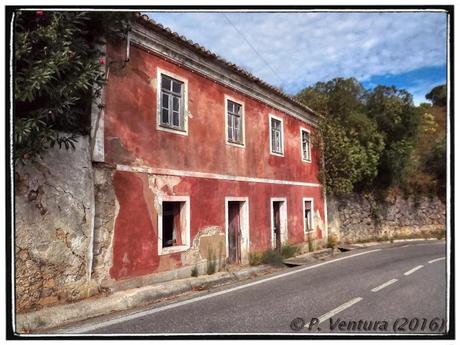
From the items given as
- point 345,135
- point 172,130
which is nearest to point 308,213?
point 345,135

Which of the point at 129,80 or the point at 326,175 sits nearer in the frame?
the point at 129,80

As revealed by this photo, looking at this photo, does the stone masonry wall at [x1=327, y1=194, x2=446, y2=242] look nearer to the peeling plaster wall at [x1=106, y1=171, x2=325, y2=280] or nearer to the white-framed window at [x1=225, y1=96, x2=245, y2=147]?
the peeling plaster wall at [x1=106, y1=171, x2=325, y2=280]

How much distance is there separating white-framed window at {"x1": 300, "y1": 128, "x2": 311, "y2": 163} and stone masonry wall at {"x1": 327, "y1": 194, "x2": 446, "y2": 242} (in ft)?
9.39

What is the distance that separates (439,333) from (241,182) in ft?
25.7

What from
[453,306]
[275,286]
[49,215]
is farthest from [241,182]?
[453,306]

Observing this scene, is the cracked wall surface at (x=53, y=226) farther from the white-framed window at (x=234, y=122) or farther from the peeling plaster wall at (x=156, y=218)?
the white-framed window at (x=234, y=122)

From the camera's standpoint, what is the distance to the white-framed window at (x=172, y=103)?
27.9 ft

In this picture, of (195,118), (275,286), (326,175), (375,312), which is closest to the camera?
(375,312)

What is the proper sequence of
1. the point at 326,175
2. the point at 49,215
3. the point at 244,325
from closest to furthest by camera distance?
the point at 244,325
the point at 49,215
the point at 326,175

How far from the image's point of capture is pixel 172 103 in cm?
891

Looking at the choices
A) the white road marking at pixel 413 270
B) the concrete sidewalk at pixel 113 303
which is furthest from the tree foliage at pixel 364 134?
the concrete sidewalk at pixel 113 303

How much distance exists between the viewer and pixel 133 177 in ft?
24.7

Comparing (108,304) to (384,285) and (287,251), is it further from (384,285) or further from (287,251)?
(287,251)

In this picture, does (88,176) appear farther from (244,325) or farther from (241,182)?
(241,182)
